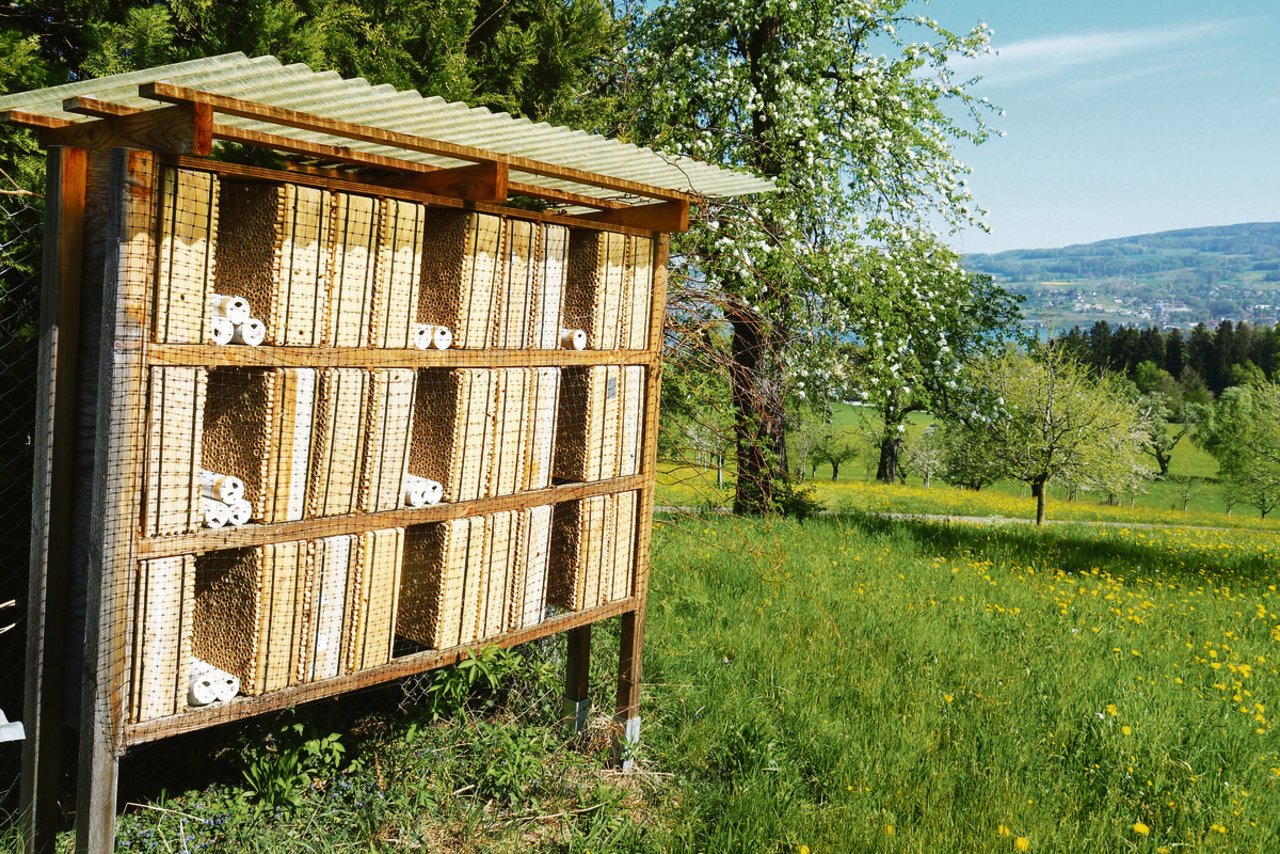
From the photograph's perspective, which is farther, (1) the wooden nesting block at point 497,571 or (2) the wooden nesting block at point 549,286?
(2) the wooden nesting block at point 549,286

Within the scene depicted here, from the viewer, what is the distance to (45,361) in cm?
301

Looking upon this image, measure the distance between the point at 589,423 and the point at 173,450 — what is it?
206 cm

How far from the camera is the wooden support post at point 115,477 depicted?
2.77 meters

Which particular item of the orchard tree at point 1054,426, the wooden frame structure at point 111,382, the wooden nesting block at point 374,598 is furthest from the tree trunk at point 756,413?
the orchard tree at point 1054,426

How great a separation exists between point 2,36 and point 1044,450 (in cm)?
2614

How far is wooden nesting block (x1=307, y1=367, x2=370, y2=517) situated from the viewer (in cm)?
334

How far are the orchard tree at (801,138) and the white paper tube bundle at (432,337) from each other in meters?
6.02

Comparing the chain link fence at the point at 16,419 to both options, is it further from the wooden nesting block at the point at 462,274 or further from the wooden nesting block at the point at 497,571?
the wooden nesting block at the point at 497,571

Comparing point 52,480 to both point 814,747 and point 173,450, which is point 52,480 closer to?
point 173,450

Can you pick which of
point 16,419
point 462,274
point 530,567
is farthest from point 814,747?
point 16,419

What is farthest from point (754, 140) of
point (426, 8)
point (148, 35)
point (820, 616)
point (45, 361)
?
point (45, 361)

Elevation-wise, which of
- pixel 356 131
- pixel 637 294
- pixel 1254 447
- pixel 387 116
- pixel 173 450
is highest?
pixel 387 116

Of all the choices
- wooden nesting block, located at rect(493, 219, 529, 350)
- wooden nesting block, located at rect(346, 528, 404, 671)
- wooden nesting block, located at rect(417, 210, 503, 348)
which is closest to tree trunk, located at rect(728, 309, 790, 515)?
wooden nesting block, located at rect(493, 219, 529, 350)

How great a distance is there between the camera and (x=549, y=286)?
4.25 metres
